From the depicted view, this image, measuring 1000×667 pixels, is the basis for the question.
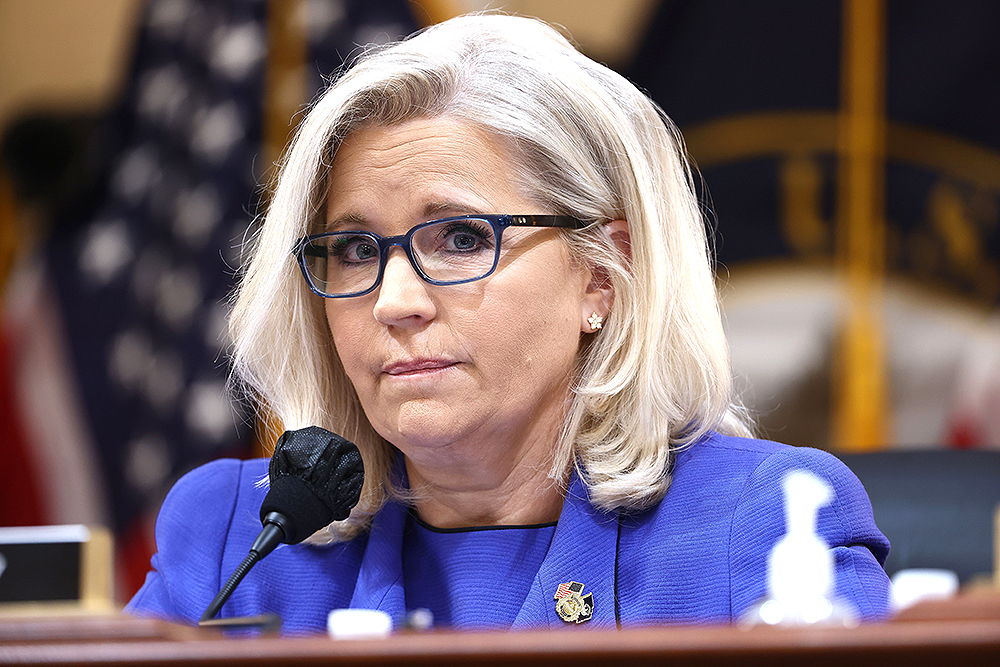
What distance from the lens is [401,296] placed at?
1388 millimetres

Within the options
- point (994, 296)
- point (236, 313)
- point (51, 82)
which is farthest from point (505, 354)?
point (51, 82)

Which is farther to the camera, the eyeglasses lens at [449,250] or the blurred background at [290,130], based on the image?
the blurred background at [290,130]

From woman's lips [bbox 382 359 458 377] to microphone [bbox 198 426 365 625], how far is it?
129 millimetres

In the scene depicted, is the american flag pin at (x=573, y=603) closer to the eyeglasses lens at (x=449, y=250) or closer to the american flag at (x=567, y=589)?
the american flag at (x=567, y=589)

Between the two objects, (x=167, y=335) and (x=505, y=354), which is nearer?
(x=505, y=354)

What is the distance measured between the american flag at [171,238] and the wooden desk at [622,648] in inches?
111

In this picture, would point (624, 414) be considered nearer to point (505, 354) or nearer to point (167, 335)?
point (505, 354)

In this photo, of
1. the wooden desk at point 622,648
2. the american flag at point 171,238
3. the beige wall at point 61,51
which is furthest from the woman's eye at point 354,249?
the beige wall at point 61,51

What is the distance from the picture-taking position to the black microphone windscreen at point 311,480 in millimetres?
1274

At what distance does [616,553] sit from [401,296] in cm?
48

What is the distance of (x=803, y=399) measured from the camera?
301 centimetres

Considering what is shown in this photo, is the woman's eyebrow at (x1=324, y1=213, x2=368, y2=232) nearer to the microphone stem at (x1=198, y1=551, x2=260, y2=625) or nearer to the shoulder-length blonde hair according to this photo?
the shoulder-length blonde hair

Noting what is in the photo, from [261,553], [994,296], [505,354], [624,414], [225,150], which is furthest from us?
[225,150]

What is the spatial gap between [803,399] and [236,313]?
1.92 metres
